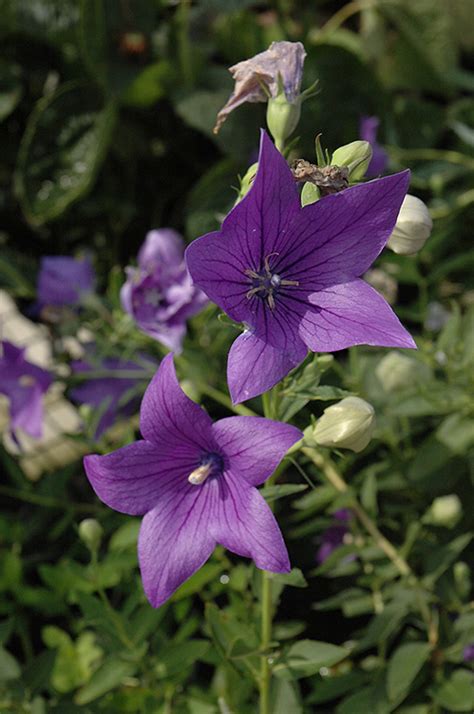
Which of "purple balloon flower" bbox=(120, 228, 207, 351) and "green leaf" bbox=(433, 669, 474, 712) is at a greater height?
"purple balloon flower" bbox=(120, 228, 207, 351)

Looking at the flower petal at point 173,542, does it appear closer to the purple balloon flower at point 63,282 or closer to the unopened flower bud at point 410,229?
the unopened flower bud at point 410,229

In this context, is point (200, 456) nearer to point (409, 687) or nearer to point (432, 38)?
point (409, 687)

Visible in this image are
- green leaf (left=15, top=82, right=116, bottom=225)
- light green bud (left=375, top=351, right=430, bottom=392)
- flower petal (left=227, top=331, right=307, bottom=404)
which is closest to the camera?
flower petal (left=227, top=331, right=307, bottom=404)

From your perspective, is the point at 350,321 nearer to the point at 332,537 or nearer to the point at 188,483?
the point at 188,483

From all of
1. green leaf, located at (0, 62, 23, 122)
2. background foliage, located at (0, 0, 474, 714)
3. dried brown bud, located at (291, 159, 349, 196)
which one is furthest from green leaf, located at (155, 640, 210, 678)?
green leaf, located at (0, 62, 23, 122)

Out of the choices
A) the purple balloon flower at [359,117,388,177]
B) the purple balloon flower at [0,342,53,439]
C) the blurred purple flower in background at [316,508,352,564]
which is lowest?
the blurred purple flower in background at [316,508,352,564]

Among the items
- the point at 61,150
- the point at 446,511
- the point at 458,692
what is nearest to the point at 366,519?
the point at 446,511

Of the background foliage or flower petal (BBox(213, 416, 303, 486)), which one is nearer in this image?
flower petal (BBox(213, 416, 303, 486))

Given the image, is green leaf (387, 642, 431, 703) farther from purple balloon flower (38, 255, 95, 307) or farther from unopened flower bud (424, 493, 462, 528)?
purple balloon flower (38, 255, 95, 307)
